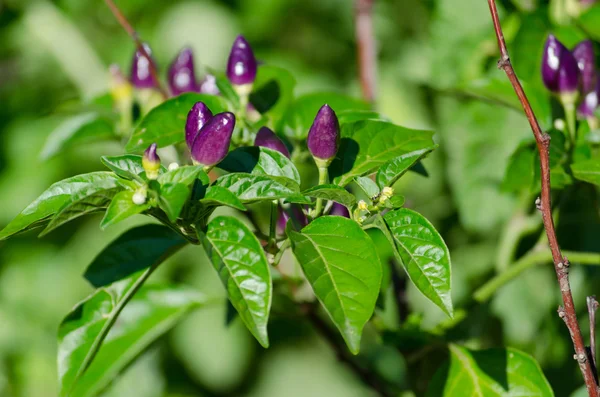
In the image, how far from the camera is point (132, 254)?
3.02ft

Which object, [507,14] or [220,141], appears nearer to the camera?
[220,141]

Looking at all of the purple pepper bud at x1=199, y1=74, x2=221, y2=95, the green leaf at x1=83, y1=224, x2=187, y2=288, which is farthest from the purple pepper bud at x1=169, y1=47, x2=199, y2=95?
the green leaf at x1=83, y1=224, x2=187, y2=288

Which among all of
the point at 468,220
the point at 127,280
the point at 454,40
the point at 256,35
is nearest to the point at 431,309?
the point at 468,220

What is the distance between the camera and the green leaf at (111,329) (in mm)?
836

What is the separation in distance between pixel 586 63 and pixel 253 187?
1.87 ft

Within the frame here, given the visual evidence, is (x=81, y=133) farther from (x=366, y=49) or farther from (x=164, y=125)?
(x=366, y=49)

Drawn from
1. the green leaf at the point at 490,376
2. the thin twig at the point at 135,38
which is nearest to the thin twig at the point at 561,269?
the green leaf at the point at 490,376

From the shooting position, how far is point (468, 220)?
1478 mm

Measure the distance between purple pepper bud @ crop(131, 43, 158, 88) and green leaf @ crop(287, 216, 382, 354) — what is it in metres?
0.55

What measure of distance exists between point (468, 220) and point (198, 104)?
2.65 ft

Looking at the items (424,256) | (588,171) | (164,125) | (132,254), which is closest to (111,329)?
(132,254)

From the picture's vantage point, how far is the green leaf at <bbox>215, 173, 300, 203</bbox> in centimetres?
72

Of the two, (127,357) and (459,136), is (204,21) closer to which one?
(459,136)

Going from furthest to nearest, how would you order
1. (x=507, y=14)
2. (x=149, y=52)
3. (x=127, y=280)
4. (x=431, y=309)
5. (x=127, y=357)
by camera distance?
(x=431, y=309) → (x=507, y=14) → (x=149, y=52) → (x=127, y=357) → (x=127, y=280)
